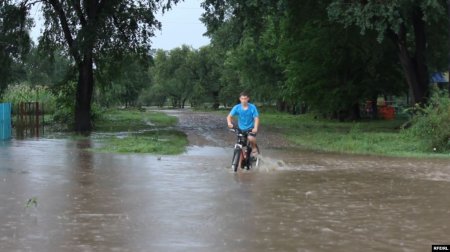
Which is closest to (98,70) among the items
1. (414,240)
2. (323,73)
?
(323,73)

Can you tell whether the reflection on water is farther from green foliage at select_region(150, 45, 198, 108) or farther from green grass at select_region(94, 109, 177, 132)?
green foliage at select_region(150, 45, 198, 108)

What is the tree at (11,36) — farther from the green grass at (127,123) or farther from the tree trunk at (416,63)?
the tree trunk at (416,63)

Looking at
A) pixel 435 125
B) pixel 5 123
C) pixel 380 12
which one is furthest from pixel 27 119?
pixel 435 125

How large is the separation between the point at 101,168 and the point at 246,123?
3.71 metres

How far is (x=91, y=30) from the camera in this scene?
1088 inches

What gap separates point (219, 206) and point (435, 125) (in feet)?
41.5

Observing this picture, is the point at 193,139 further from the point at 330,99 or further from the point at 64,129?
the point at 330,99

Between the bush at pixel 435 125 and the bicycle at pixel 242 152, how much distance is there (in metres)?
8.41

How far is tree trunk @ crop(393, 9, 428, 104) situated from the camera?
1193 inches

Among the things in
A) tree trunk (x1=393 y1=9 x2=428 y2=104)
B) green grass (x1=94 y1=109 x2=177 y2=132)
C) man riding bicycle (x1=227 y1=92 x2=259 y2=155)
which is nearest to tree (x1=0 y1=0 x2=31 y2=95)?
green grass (x1=94 y1=109 x2=177 y2=132)

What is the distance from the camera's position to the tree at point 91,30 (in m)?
28.3

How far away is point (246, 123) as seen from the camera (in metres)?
14.0

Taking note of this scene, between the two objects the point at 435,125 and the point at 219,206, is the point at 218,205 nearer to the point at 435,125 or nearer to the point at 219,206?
the point at 219,206

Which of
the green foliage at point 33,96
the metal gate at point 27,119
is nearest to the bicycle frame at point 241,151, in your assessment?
the metal gate at point 27,119
